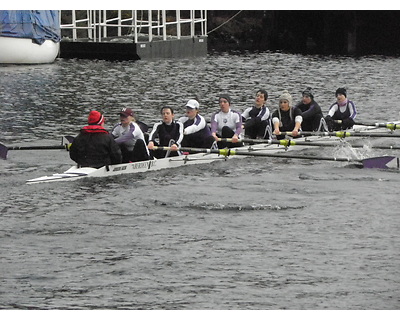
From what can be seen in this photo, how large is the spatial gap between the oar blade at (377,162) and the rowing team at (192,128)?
9.52 ft

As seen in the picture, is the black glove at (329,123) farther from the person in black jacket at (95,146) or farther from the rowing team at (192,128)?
the person in black jacket at (95,146)

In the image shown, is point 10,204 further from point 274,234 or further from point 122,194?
point 274,234

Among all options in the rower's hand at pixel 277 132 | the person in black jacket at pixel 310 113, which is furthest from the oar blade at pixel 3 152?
the person in black jacket at pixel 310 113

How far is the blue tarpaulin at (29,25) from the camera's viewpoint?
57.4 m

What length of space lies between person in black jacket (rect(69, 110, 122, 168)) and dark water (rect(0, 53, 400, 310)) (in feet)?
1.65

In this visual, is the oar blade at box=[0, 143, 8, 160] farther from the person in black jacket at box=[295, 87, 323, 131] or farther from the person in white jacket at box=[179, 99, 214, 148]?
the person in black jacket at box=[295, 87, 323, 131]

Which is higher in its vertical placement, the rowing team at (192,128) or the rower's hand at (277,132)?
the rowing team at (192,128)

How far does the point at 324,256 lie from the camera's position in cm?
1905

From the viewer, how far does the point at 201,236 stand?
20.4 m

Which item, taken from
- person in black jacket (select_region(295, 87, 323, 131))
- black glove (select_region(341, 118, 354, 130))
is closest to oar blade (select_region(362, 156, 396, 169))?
person in black jacket (select_region(295, 87, 323, 131))

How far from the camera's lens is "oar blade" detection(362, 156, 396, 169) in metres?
26.5

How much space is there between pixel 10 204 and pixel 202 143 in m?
6.03
